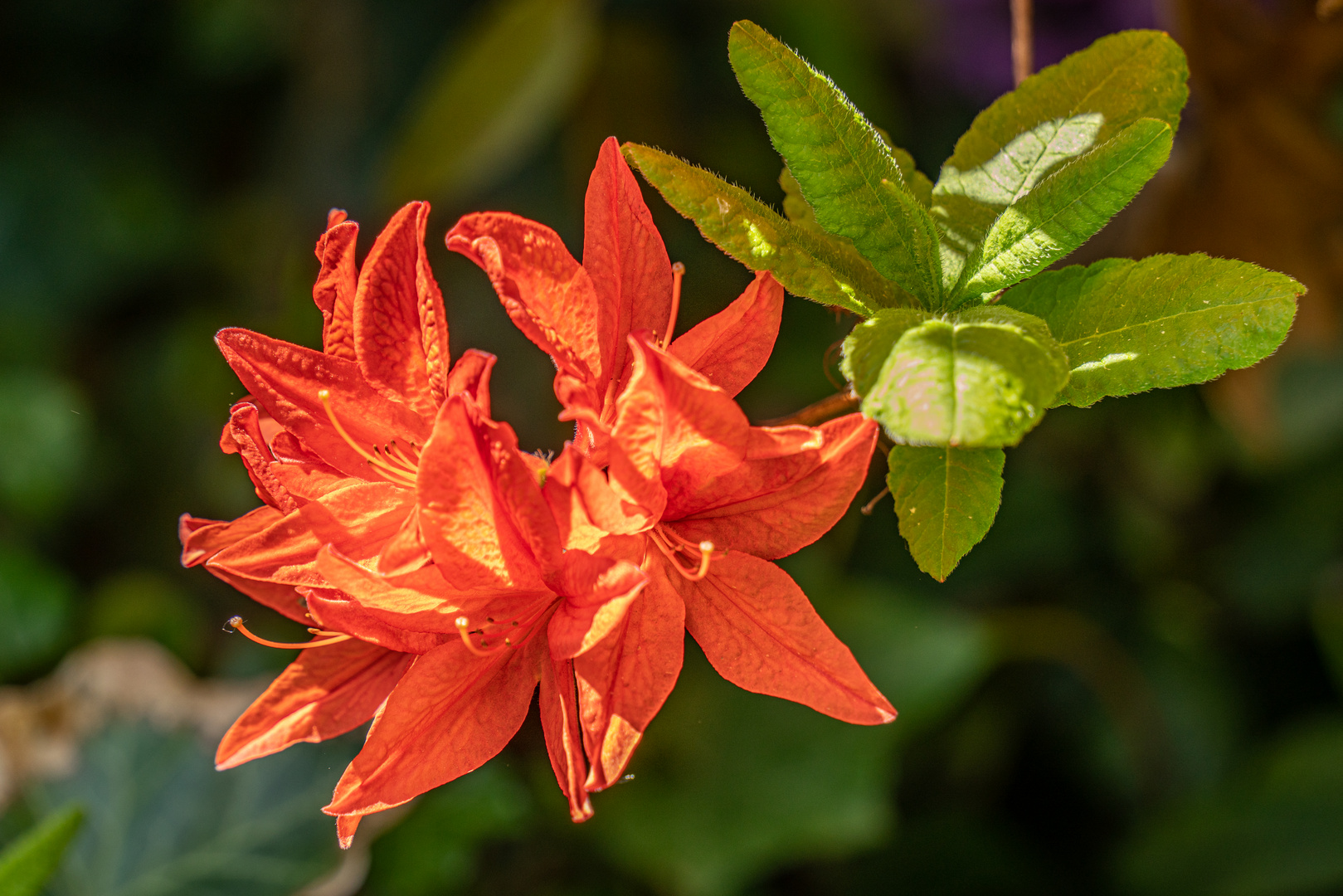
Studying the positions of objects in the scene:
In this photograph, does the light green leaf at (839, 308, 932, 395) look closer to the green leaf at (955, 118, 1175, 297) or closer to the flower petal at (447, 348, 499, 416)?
the green leaf at (955, 118, 1175, 297)

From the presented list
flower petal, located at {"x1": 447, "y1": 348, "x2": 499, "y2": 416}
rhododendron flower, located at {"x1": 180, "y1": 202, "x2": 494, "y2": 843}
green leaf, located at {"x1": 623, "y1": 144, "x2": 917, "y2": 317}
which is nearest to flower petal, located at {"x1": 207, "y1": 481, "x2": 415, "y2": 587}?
rhododendron flower, located at {"x1": 180, "y1": 202, "x2": 494, "y2": 843}

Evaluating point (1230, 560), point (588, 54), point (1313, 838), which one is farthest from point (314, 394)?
point (1230, 560)

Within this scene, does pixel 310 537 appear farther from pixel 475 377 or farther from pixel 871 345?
pixel 871 345

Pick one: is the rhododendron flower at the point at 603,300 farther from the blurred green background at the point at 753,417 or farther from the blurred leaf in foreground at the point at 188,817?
the blurred leaf in foreground at the point at 188,817

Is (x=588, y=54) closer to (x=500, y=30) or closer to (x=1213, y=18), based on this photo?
(x=500, y=30)

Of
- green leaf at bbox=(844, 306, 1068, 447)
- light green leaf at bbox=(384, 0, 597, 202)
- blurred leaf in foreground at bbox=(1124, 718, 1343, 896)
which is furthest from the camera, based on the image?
light green leaf at bbox=(384, 0, 597, 202)

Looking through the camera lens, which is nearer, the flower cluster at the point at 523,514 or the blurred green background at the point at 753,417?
the flower cluster at the point at 523,514

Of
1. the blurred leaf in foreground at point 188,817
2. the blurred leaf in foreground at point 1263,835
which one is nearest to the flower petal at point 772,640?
the blurred leaf in foreground at point 188,817
